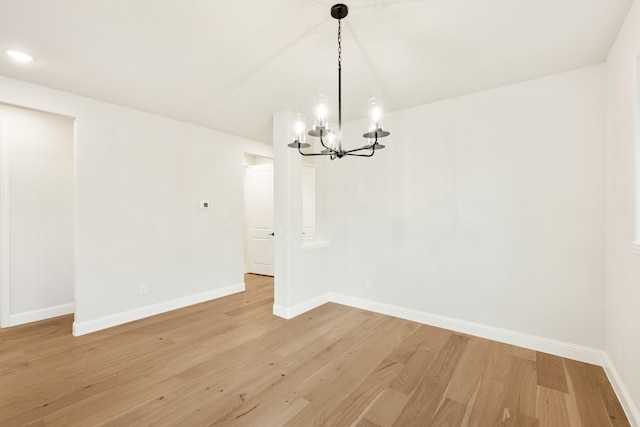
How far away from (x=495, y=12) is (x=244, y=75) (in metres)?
2.06

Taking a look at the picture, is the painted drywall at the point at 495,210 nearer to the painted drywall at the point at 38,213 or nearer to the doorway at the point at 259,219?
the doorway at the point at 259,219

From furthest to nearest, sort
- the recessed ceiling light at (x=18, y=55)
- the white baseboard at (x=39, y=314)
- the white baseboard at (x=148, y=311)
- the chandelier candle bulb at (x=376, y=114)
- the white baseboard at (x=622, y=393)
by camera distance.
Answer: the white baseboard at (x=39, y=314)
the white baseboard at (x=148, y=311)
the recessed ceiling light at (x=18, y=55)
the chandelier candle bulb at (x=376, y=114)
the white baseboard at (x=622, y=393)

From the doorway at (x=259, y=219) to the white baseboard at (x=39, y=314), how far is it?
3113 millimetres

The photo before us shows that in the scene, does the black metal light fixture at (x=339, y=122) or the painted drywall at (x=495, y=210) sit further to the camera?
the painted drywall at (x=495, y=210)

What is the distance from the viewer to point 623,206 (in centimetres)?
210

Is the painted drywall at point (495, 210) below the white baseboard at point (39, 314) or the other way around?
the other way around

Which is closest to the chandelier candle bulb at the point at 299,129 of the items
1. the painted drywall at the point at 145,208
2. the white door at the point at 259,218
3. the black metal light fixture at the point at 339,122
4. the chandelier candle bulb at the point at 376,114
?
the black metal light fixture at the point at 339,122

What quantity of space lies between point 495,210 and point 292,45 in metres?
2.55

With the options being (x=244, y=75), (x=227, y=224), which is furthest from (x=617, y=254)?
(x=227, y=224)

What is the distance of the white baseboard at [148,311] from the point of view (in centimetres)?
321

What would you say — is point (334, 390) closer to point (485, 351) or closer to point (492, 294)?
point (485, 351)

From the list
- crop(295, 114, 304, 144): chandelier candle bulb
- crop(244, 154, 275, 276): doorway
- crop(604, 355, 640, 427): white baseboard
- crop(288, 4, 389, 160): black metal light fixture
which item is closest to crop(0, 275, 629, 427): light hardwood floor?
crop(604, 355, 640, 427): white baseboard

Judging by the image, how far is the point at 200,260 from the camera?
435cm

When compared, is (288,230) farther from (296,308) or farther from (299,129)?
(299,129)
